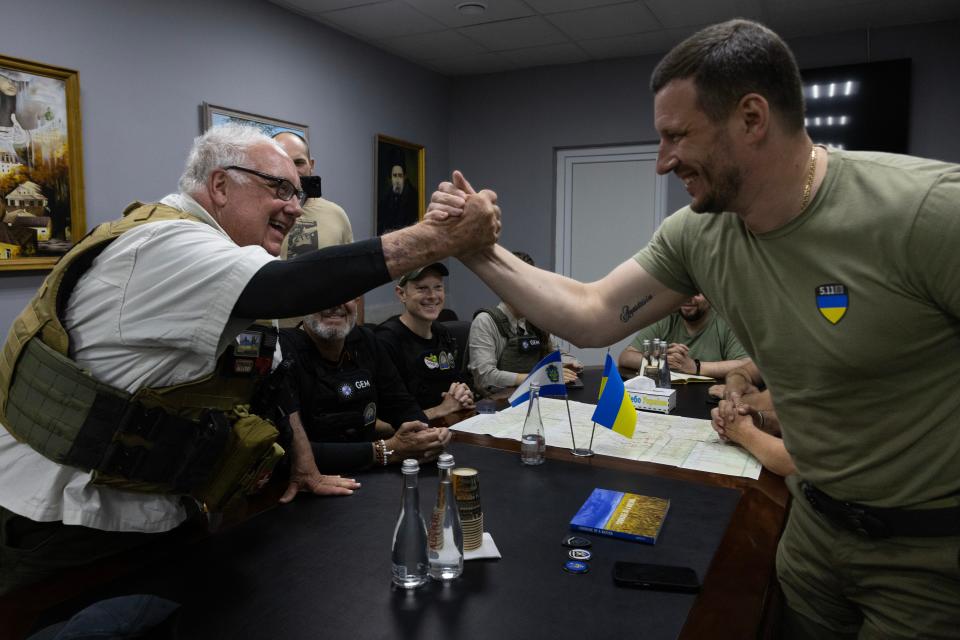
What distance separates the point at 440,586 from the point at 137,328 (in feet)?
2.52

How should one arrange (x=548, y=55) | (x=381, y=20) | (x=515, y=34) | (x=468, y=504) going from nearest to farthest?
1. (x=468, y=504)
2. (x=381, y=20)
3. (x=515, y=34)
4. (x=548, y=55)

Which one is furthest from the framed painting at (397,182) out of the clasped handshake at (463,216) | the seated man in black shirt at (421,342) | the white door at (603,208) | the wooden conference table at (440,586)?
the wooden conference table at (440,586)

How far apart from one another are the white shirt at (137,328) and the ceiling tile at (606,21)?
411 cm

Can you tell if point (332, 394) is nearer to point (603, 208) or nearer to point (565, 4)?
point (565, 4)

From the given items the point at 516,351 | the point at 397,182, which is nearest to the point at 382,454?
the point at 516,351

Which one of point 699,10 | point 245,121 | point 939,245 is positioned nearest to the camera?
point 939,245

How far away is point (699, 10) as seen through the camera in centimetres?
466

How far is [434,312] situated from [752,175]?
213 centimetres

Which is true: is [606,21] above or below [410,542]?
above

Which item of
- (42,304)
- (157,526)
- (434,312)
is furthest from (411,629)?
(434,312)

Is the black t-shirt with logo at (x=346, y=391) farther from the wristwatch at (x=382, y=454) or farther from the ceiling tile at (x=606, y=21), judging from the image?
the ceiling tile at (x=606, y=21)

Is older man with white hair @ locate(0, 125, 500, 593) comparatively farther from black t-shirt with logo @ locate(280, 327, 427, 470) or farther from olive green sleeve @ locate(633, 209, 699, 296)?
black t-shirt with logo @ locate(280, 327, 427, 470)

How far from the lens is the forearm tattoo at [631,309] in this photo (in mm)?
1700

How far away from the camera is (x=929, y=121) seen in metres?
4.98
